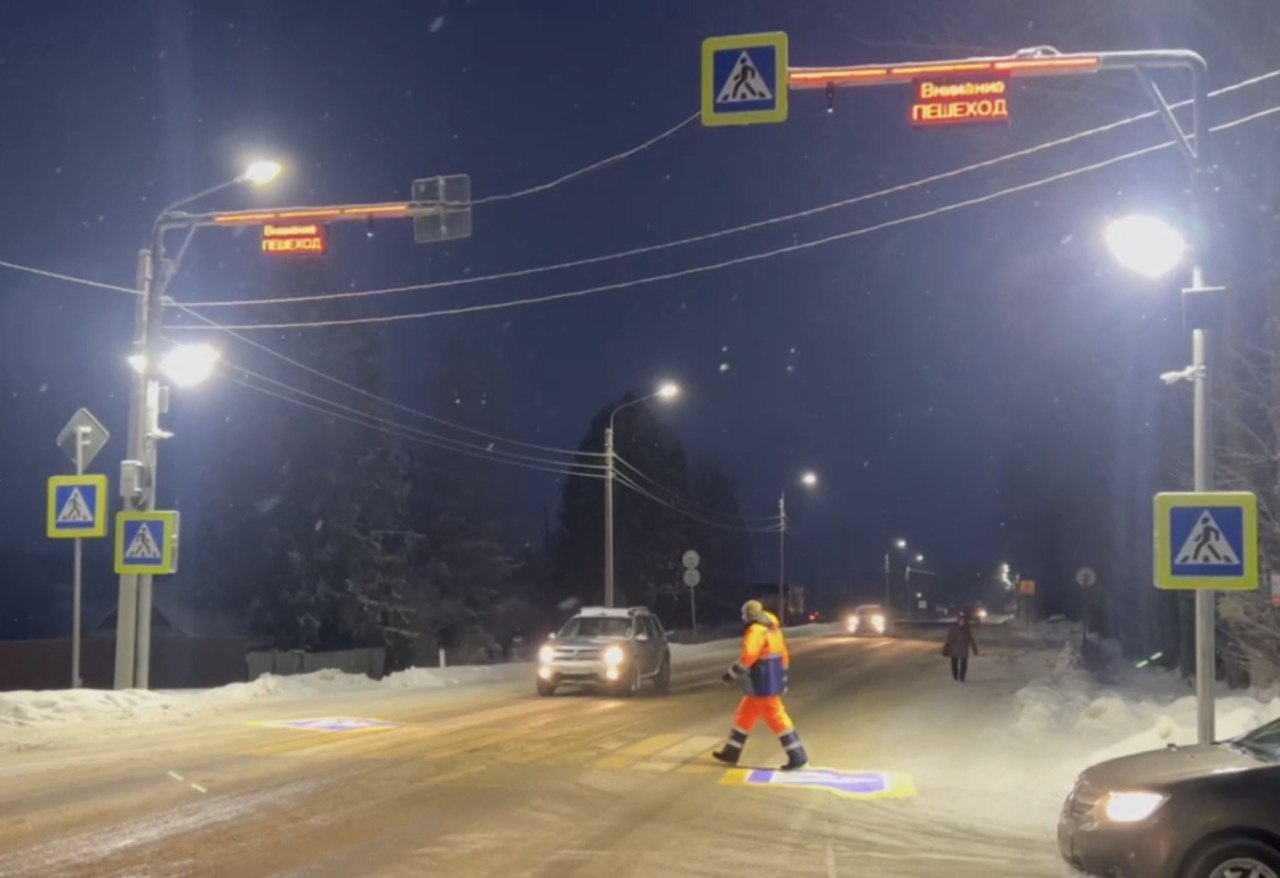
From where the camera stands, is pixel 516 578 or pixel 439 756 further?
pixel 516 578

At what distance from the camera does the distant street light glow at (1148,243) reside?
495 inches

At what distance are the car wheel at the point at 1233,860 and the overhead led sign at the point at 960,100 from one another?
631 centimetres

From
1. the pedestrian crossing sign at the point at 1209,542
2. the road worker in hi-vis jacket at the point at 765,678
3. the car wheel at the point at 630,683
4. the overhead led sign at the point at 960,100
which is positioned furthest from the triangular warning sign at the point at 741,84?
the car wheel at the point at 630,683

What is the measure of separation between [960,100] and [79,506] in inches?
610

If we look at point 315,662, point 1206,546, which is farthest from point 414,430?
point 1206,546

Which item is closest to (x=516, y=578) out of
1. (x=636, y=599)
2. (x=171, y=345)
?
(x=636, y=599)

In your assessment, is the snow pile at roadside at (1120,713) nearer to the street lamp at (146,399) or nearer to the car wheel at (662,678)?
the car wheel at (662,678)

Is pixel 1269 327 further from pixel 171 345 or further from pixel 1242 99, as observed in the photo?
pixel 171 345

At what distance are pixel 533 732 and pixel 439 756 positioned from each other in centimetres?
336

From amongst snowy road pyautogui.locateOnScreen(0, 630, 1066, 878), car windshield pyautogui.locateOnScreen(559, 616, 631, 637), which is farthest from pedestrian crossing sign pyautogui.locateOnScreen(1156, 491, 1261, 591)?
car windshield pyautogui.locateOnScreen(559, 616, 631, 637)

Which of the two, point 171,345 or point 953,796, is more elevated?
point 171,345

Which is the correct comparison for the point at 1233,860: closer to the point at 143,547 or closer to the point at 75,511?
the point at 143,547

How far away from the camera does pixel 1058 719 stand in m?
20.2

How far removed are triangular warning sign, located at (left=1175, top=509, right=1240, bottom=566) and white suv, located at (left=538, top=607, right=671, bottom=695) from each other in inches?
638
